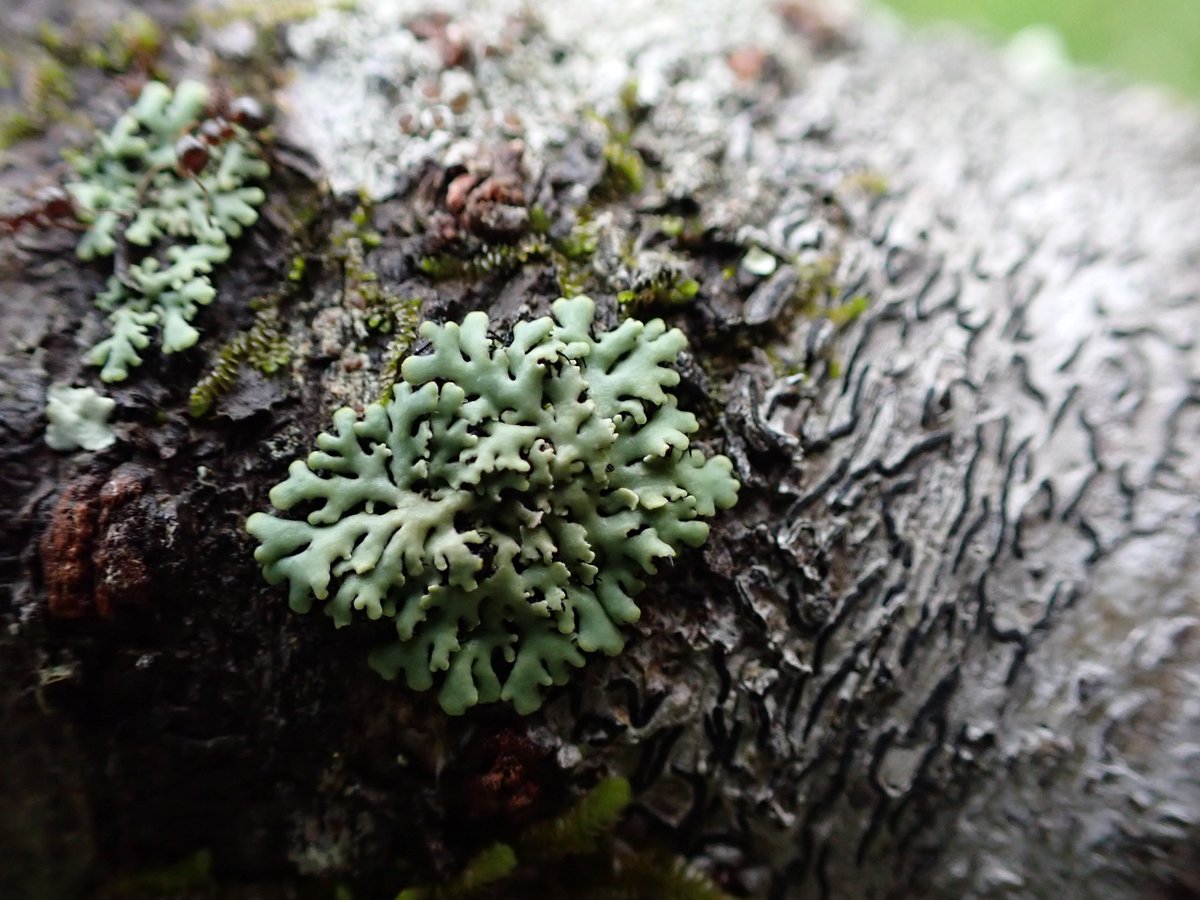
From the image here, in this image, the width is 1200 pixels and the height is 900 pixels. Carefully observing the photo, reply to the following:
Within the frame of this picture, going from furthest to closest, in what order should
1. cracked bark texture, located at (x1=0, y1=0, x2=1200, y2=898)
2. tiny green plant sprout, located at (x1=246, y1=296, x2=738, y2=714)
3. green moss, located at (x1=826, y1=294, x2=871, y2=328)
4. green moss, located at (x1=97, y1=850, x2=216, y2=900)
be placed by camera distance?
green moss, located at (x1=826, y1=294, x2=871, y2=328) → green moss, located at (x1=97, y1=850, x2=216, y2=900) → cracked bark texture, located at (x1=0, y1=0, x2=1200, y2=898) → tiny green plant sprout, located at (x1=246, y1=296, x2=738, y2=714)

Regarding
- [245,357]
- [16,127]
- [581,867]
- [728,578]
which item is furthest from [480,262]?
[581,867]

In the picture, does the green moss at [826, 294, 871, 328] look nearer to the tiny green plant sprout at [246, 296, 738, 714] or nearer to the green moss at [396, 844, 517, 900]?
the tiny green plant sprout at [246, 296, 738, 714]

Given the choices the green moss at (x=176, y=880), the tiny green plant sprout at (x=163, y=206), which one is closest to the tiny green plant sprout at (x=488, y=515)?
the tiny green plant sprout at (x=163, y=206)

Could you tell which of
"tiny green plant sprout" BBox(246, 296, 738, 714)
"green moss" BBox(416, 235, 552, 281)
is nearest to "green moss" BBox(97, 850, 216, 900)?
"tiny green plant sprout" BBox(246, 296, 738, 714)

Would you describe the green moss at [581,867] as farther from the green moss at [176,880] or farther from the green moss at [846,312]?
the green moss at [846,312]

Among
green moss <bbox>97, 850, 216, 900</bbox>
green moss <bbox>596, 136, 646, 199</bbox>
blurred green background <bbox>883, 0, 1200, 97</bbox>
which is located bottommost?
green moss <bbox>97, 850, 216, 900</bbox>

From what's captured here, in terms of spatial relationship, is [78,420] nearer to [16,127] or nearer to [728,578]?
[16,127]

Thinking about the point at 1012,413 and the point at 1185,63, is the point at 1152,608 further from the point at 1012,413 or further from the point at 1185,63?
the point at 1185,63
